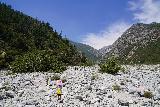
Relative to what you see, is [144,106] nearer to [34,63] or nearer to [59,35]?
[34,63]

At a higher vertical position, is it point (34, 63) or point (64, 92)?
point (34, 63)

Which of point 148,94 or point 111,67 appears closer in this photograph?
point 148,94

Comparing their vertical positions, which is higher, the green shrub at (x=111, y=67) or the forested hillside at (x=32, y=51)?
the forested hillside at (x=32, y=51)

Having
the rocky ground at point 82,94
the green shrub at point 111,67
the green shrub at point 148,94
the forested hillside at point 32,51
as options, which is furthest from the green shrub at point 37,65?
the green shrub at point 148,94

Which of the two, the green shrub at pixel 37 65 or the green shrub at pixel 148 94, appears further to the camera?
the green shrub at pixel 37 65

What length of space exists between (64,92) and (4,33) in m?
50.5

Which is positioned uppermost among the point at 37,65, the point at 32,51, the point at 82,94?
the point at 32,51

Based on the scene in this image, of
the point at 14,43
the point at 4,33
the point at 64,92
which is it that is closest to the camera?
the point at 64,92

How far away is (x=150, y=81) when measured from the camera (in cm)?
2603

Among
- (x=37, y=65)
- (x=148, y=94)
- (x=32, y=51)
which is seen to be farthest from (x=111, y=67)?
(x=32, y=51)

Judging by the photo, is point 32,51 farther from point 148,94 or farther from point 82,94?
point 148,94

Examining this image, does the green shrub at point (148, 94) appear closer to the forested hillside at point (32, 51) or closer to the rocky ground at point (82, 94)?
the rocky ground at point (82, 94)

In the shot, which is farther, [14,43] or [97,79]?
[14,43]

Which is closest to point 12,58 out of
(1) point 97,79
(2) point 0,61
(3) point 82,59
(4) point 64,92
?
(2) point 0,61
